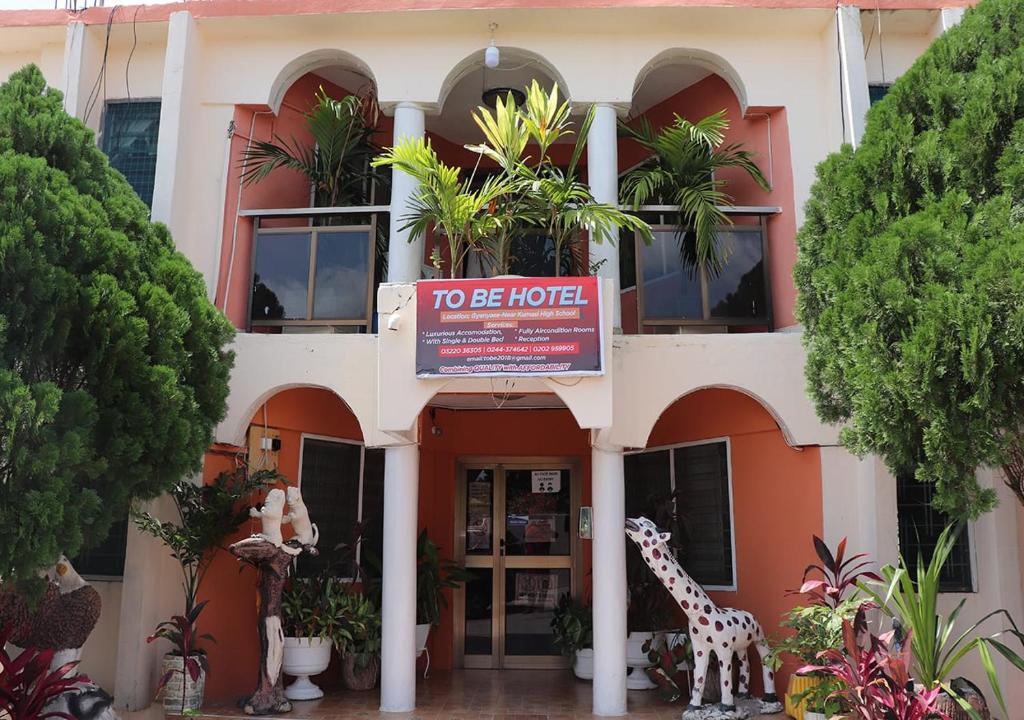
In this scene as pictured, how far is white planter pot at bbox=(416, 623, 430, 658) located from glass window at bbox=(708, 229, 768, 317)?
14.7 ft

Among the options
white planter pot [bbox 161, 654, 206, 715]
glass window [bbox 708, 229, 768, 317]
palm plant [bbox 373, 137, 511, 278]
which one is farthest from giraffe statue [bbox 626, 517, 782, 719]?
white planter pot [bbox 161, 654, 206, 715]

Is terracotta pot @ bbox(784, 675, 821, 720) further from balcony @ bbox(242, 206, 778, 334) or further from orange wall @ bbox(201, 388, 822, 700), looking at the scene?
balcony @ bbox(242, 206, 778, 334)

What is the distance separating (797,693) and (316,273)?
5866 mm

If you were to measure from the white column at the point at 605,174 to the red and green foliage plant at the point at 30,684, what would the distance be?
530 centimetres

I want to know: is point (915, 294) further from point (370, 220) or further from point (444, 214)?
point (370, 220)

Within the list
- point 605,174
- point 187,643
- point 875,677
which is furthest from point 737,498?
point 187,643

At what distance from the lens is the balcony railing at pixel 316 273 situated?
29.3 feet

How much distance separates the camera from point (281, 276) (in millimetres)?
9102

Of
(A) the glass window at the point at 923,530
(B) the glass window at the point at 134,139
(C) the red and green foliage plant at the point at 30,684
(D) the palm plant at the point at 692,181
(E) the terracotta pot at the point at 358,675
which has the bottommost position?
(E) the terracotta pot at the point at 358,675

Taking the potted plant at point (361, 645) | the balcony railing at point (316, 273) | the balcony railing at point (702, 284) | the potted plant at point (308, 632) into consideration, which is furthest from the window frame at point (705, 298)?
the potted plant at point (308, 632)

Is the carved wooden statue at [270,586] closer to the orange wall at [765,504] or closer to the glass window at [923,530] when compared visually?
the orange wall at [765,504]

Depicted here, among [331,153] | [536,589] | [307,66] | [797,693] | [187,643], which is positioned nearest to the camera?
[797,693]

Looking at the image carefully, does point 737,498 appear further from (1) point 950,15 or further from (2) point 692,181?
(1) point 950,15

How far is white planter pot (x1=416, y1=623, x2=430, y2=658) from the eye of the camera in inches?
376
